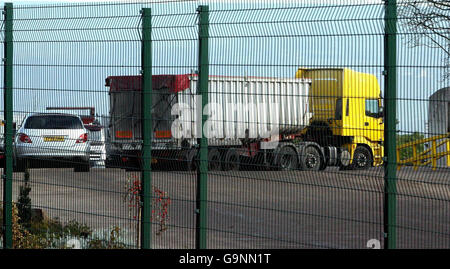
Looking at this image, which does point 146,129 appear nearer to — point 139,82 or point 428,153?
point 139,82

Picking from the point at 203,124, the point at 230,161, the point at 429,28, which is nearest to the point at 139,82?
the point at 203,124

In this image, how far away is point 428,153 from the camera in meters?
5.28

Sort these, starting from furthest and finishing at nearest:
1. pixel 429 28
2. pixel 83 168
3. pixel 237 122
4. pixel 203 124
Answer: pixel 83 168, pixel 237 122, pixel 203 124, pixel 429 28

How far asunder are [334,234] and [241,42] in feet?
5.94

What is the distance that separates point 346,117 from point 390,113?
58 centimetres

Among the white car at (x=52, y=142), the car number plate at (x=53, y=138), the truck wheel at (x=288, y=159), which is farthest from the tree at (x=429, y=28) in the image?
the car number plate at (x=53, y=138)

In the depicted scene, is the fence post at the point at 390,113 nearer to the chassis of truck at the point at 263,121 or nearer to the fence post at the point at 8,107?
the chassis of truck at the point at 263,121

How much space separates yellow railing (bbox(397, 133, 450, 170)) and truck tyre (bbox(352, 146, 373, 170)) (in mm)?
238

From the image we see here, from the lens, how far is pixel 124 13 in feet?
21.8

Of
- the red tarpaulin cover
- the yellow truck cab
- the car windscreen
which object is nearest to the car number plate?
the car windscreen

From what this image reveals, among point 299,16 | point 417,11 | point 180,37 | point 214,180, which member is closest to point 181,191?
point 214,180

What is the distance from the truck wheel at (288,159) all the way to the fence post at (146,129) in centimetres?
132

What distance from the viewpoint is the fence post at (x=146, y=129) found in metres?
6.44

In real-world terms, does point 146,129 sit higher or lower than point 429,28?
lower
